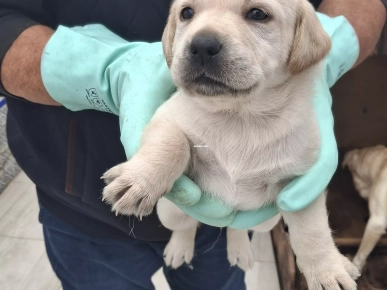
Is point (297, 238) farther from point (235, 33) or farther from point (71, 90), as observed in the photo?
point (71, 90)

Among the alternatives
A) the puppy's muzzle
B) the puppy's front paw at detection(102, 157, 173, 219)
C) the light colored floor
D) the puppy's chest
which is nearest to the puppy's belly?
the puppy's chest

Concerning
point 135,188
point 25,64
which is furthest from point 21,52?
point 135,188

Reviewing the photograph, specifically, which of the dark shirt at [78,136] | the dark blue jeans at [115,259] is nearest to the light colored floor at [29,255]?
the dark blue jeans at [115,259]

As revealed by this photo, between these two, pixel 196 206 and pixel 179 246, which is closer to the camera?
pixel 196 206

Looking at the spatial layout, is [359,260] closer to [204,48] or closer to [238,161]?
[238,161]

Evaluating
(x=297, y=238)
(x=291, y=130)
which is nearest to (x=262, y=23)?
(x=291, y=130)

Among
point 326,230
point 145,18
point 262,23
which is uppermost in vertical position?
point 262,23

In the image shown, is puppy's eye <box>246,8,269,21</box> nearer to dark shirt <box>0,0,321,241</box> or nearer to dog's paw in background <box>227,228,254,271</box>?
dark shirt <box>0,0,321,241</box>
